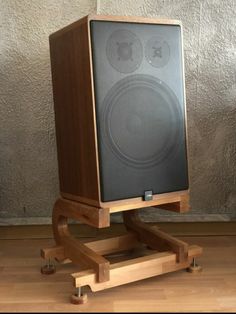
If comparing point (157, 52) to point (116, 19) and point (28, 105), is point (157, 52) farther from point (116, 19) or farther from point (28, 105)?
point (28, 105)

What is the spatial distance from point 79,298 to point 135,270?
0.17m

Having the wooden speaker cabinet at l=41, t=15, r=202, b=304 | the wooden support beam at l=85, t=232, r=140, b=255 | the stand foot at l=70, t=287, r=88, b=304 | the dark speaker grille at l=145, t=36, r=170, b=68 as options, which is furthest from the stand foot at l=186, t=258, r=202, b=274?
the dark speaker grille at l=145, t=36, r=170, b=68

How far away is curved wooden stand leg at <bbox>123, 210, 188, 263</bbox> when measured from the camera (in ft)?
3.78

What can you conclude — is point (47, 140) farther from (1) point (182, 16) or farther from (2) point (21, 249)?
(1) point (182, 16)

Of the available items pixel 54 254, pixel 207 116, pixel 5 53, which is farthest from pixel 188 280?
pixel 5 53

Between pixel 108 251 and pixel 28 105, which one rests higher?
pixel 28 105

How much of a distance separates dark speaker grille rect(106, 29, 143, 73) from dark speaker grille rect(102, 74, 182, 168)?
33 mm

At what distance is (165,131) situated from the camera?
1.12 meters

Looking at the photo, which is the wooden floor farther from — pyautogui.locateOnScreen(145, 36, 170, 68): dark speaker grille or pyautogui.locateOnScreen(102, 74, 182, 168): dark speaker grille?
pyautogui.locateOnScreen(145, 36, 170, 68): dark speaker grille

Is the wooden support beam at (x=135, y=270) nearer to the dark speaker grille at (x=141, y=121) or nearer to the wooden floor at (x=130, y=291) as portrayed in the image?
the wooden floor at (x=130, y=291)

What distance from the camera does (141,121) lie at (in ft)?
3.56

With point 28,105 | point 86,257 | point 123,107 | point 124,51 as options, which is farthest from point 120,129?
point 28,105

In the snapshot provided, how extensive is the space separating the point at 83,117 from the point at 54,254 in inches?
17.6

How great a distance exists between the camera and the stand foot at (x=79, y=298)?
3.32 feet
